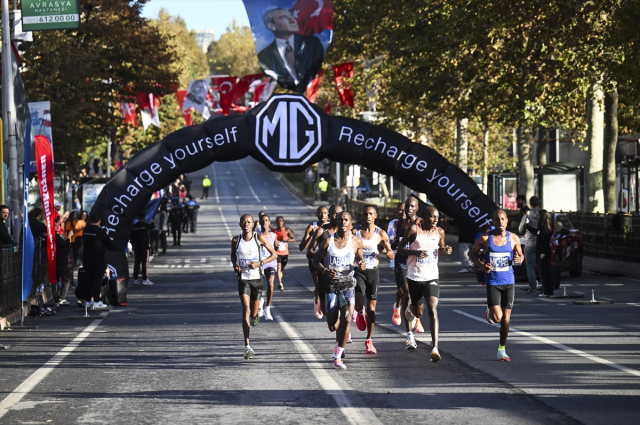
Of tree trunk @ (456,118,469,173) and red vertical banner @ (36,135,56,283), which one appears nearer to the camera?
red vertical banner @ (36,135,56,283)

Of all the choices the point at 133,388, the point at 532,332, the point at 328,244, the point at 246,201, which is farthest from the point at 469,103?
the point at 246,201

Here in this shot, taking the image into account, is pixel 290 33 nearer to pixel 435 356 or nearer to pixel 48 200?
pixel 48 200

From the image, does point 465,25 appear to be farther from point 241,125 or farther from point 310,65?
point 241,125

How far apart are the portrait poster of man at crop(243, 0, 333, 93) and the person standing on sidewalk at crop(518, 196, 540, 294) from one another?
5727mm

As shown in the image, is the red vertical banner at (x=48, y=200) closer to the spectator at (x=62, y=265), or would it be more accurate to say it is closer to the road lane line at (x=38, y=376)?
the spectator at (x=62, y=265)

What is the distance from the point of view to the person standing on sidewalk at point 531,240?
19.2 meters

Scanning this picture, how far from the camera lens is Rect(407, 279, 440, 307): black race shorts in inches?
456

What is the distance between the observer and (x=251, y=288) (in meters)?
12.2

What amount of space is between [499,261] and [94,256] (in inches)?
348

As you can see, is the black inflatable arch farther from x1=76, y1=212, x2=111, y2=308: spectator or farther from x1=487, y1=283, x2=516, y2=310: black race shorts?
x1=487, y1=283, x2=516, y2=310: black race shorts

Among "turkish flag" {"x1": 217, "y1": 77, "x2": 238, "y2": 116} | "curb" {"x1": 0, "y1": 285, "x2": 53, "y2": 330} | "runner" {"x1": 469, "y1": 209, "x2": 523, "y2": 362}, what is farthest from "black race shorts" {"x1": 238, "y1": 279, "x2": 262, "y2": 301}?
"turkish flag" {"x1": 217, "y1": 77, "x2": 238, "y2": 116}

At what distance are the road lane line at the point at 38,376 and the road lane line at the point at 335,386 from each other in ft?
9.52

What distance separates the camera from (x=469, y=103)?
32.4m

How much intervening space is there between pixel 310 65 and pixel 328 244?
35.9ft
